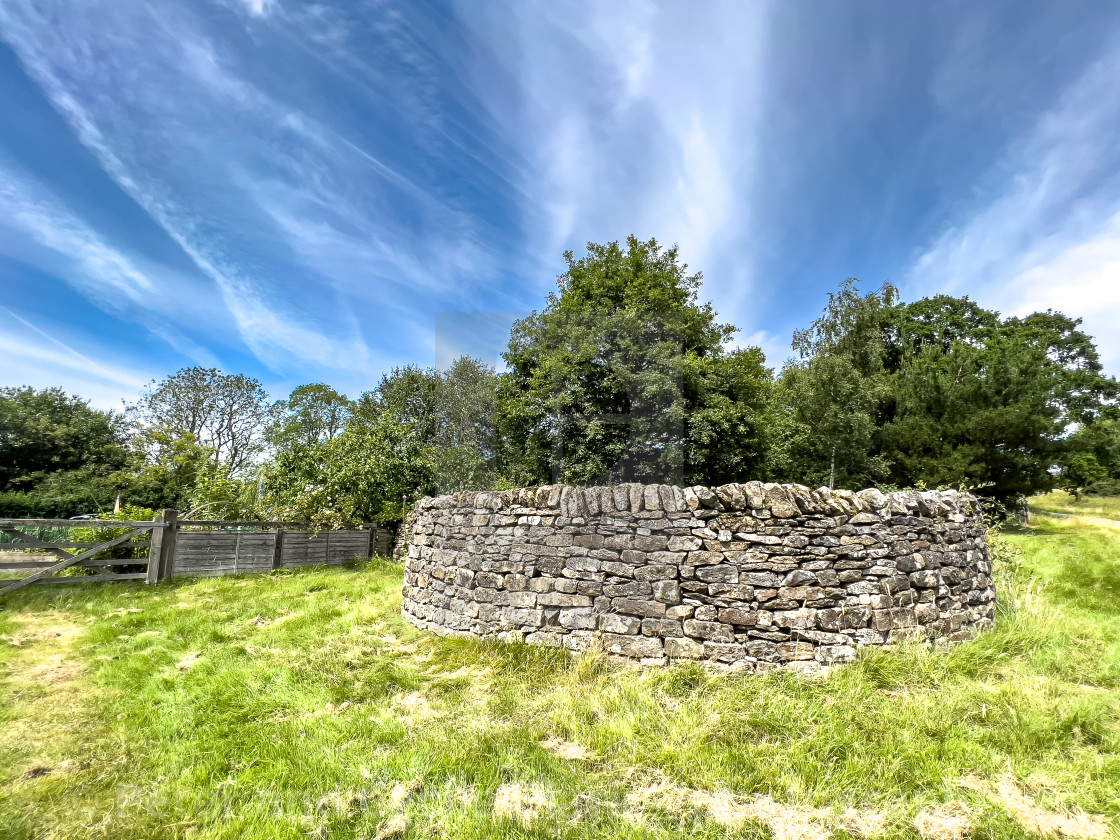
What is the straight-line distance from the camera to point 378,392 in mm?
29562

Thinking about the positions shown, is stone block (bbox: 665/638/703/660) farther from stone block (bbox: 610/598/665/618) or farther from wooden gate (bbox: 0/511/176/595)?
wooden gate (bbox: 0/511/176/595)

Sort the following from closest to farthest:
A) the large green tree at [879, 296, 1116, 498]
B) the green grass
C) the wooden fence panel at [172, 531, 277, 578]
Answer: the wooden fence panel at [172, 531, 277, 578] < the large green tree at [879, 296, 1116, 498] < the green grass

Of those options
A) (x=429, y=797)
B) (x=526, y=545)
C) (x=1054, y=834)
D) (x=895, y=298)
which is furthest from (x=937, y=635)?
(x=895, y=298)

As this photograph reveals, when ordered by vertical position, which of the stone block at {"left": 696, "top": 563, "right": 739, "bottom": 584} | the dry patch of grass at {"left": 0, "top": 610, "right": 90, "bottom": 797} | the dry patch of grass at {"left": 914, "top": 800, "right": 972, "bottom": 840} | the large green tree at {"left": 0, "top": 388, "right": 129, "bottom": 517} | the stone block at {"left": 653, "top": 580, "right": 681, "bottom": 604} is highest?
the large green tree at {"left": 0, "top": 388, "right": 129, "bottom": 517}

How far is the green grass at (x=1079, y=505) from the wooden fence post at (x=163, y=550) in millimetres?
36985

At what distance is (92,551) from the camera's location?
9148 mm

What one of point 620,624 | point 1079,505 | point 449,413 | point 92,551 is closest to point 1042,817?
point 620,624

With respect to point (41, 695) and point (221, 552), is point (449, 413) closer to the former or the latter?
point (221, 552)

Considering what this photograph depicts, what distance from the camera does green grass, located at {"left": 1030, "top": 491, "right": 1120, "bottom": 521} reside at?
26.5 metres

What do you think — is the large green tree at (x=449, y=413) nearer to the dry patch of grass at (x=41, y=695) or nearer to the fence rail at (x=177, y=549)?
the fence rail at (x=177, y=549)

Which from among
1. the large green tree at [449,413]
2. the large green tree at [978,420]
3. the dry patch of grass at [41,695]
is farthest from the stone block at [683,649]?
the large green tree at [978,420]

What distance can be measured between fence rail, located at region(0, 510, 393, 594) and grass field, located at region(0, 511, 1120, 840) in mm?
3911

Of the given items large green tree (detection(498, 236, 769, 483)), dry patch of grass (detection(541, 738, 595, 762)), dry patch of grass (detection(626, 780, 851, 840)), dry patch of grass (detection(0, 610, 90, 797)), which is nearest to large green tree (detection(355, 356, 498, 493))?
large green tree (detection(498, 236, 769, 483))

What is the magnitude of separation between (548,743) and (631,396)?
13316 mm
